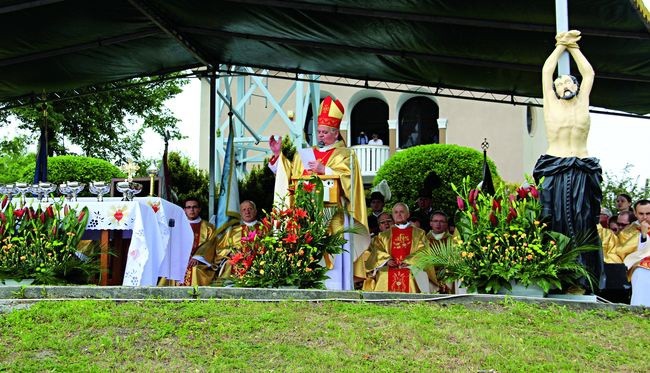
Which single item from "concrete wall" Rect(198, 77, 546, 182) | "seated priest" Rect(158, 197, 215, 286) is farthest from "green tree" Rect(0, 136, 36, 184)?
"seated priest" Rect(158, 197, 215, 286)

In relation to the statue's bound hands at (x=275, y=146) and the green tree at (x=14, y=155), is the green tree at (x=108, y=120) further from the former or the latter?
the statue's bound hands at (x=275, y=146)

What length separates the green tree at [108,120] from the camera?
23.1 meters

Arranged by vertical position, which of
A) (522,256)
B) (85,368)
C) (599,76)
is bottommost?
(85,368)

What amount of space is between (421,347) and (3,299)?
11.7 feet

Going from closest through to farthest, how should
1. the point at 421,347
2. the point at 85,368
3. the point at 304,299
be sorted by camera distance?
the point at 85,368 → the point at 421,347 → the point at 304,299

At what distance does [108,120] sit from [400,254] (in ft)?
54.2

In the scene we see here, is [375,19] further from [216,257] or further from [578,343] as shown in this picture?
[578,343]

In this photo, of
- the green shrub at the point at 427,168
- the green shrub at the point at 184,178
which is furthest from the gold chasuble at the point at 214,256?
the green shrub at the point at 427,168

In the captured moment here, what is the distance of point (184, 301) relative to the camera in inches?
254

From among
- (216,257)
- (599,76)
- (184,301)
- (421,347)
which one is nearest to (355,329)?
A: (421,347)

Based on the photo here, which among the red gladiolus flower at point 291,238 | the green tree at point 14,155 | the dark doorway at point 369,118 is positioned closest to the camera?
the red gladiolus flower at point 291,238

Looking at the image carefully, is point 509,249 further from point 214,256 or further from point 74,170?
point 74,170

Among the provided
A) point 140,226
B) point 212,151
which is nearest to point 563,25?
point 140,226

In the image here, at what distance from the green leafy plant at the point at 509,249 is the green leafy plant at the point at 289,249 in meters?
1.13
